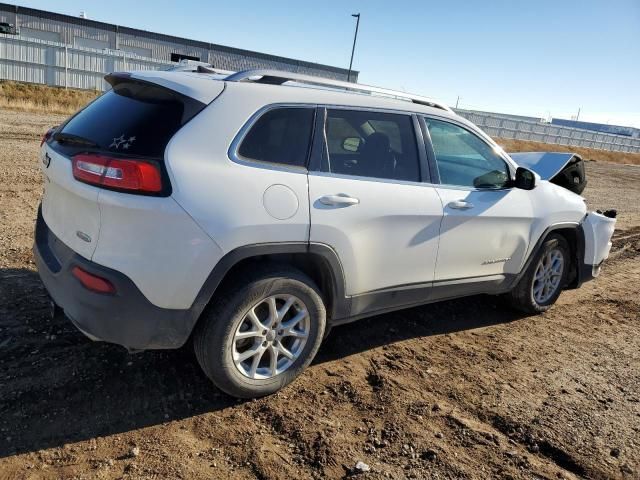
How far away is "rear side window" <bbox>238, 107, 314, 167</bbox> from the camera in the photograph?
2.89 metres

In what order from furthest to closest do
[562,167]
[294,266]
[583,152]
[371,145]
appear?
[583,152], [562,167], [371,145], [294,266]

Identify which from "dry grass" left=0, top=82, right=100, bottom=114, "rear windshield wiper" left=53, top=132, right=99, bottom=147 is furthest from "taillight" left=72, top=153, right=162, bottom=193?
"dry grass" left=0, top=82, right=100, bottom=114

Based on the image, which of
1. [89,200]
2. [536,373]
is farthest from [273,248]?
[536,373]

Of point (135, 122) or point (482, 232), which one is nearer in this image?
point (135, 122)

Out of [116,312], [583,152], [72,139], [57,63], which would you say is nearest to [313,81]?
[72,139]

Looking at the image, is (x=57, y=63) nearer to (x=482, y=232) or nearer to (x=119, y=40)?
(x=119, y=40)

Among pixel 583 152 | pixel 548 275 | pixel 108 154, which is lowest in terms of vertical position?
pixel 548 275

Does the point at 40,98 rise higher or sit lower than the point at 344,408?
higher

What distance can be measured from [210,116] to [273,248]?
804 mm

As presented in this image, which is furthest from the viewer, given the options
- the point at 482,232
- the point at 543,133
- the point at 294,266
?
the point at 543,133

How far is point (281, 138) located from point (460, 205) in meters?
1.52

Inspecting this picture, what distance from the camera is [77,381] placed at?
10.1 ft

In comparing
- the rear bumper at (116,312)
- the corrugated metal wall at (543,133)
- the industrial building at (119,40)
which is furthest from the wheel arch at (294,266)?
the industrial building at (119,40)

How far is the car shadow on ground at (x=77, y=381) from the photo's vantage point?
107 inches
